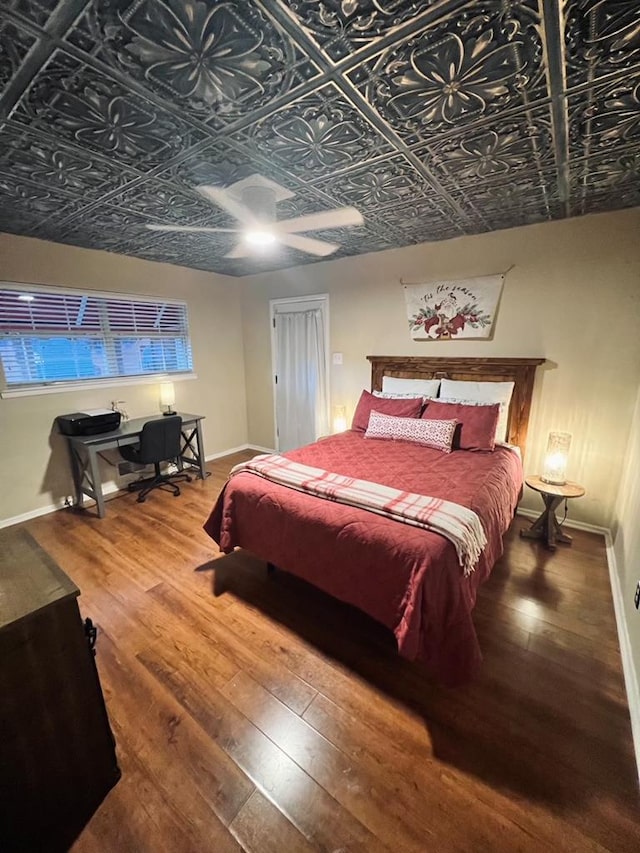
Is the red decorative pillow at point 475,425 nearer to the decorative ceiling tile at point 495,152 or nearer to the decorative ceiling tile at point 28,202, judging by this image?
the decorative ceiling tile at point 495,152

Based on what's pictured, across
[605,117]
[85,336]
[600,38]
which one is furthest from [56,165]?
[605,117]

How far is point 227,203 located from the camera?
7.30 feet

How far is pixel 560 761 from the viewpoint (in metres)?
1.30

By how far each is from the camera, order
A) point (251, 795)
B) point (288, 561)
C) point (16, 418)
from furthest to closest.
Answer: point (16, 418) < point (288, 561) < point (251, 795)

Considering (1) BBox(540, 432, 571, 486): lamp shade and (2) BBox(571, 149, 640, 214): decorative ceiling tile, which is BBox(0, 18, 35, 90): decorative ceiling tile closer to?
(2) BBox(571, 149, 640, 214): decorative ceiling tile

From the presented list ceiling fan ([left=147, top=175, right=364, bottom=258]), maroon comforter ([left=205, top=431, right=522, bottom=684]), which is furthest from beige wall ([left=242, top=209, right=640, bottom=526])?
ceiling fan ([left=147, top=175, right=364, bottom=258])

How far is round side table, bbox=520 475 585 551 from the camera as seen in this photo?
2537 mm

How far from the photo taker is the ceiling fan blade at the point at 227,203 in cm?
204

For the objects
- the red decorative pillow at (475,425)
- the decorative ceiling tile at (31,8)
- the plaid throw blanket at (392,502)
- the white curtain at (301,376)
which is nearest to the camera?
the decorative ceiling tile at (31,8)

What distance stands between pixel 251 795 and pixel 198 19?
8.24 ft

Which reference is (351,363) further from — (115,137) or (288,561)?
Result: (115,137)

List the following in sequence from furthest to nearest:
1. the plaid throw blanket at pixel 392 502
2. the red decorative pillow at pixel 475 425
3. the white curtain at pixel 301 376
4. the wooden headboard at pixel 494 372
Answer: the white curtain at pixel 301 376 → the wooden headboard at pixel 494 372 → the red decorative pillow at pixel 475 425 → the plaid throw blanket at pixel 392 502

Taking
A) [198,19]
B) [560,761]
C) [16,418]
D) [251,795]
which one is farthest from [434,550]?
[16,418]

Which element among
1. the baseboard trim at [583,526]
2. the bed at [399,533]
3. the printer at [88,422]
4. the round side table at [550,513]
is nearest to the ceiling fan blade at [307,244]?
the bed at [399,533]
